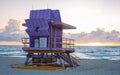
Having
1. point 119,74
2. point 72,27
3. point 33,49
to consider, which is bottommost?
point 119,74

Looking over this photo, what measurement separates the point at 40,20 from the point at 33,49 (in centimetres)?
259

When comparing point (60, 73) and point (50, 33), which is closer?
point (60, 73)

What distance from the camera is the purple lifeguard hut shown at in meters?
27.7

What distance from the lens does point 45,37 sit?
92.8ft

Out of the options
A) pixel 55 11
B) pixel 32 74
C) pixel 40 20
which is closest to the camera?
pixel 32 74

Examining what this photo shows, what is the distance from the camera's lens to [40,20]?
27.7 meters

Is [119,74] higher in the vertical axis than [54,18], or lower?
lower

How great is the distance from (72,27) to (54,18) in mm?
2553

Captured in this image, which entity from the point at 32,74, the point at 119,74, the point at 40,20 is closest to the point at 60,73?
the point at 32,74

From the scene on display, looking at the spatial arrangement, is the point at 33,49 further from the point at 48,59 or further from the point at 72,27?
the point at 72,27

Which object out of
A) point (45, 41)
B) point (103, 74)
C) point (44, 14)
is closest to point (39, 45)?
point (45, 41)

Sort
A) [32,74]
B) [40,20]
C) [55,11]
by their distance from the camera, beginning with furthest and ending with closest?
[55,11] < [40,20] < [32,74]

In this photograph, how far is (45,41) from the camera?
1113 inches

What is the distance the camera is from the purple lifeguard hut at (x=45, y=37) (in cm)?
2772
